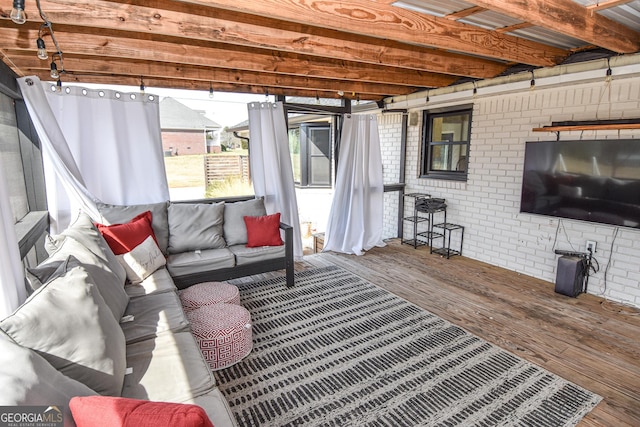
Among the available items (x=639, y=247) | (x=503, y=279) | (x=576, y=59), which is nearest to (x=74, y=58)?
(x=576, y=59)

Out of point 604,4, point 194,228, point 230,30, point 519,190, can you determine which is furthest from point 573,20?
point 194,228

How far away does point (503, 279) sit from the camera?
3947mm

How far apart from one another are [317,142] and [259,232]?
340 cm

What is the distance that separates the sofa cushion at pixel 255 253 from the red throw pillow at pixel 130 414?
8.06 feet

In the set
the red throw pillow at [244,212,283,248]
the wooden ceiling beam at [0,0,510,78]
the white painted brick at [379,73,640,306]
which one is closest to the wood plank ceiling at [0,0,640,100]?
the wooden ceiling beam at [0,0,510,78]

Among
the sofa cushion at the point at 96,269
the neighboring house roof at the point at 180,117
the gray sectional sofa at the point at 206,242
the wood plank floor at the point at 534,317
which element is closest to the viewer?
the sofa cushion at the point at 96,269

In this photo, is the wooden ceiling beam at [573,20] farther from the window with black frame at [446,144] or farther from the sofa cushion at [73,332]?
the sofa cushion at [73,332]

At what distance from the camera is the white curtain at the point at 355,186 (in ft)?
16.3

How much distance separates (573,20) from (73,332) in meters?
3.30

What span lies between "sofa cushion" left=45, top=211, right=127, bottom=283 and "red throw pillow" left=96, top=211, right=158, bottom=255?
25 cm

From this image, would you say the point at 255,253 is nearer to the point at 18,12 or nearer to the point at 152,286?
the point at 152,286

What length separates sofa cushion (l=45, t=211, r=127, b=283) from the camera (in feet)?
7.63

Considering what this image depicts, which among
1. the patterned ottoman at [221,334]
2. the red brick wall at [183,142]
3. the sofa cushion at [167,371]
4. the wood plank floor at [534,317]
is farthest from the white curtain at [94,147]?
the wood plank floor at [534,317]

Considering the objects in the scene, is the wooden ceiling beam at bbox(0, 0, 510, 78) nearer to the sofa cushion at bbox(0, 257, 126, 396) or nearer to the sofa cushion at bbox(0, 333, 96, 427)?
the sofa cushion at bbox(0, 257, 126, 396)
